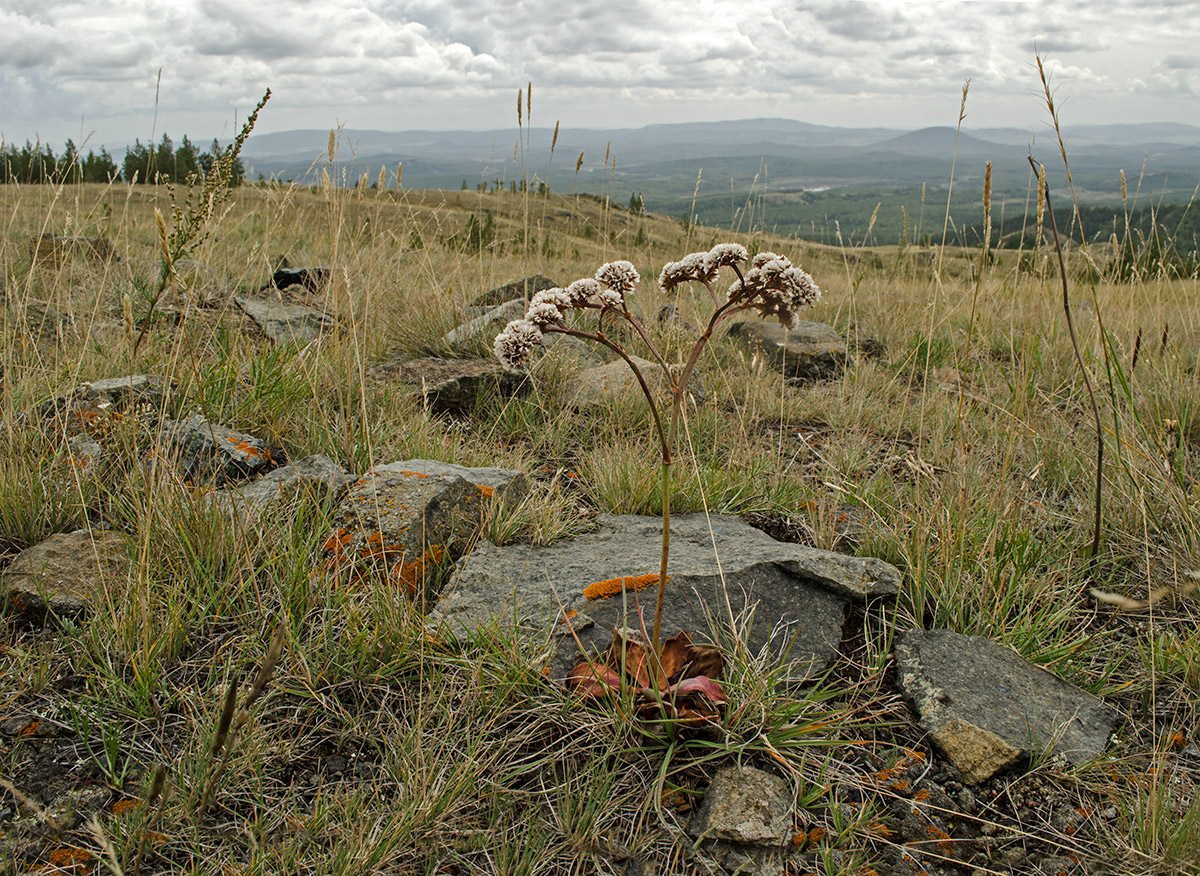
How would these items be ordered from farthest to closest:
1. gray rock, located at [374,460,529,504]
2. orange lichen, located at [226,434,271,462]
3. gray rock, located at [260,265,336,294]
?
1. gray rock, located at [260,265,336,294]
2. orange lichen, located at [226,434,271,462]
3. gray rock, located at [374,460,529,504]

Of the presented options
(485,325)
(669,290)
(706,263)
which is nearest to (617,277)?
(669,290)

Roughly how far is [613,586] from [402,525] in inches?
29.7

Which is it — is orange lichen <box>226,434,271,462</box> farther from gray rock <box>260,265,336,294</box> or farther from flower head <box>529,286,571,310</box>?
gray rock <box>260,265,336,294</box>

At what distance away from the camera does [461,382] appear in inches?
155

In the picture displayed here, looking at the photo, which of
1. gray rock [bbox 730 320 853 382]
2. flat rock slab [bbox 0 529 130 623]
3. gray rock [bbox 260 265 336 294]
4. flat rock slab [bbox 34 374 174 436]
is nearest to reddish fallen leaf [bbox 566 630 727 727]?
flat rock slab [bbox 0 529 130 623]

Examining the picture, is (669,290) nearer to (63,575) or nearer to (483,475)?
(483,475)

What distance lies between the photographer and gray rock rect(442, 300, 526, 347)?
A: 4.66m

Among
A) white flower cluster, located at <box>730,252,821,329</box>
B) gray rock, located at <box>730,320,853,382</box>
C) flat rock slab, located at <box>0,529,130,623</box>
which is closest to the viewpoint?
white flower cluster, located at <box>730,252,821,329</box>

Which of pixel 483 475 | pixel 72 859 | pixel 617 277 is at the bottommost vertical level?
pixel 72 859

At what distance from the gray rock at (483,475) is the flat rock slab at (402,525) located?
1 centimetres

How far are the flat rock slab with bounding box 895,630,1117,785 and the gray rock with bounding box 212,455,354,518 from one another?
1.94m

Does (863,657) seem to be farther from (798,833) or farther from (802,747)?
(798,833)

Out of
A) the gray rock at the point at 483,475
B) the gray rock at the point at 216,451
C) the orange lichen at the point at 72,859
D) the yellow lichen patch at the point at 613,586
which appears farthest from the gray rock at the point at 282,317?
the orange lichen at the point at 72,859

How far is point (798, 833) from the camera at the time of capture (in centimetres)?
165
